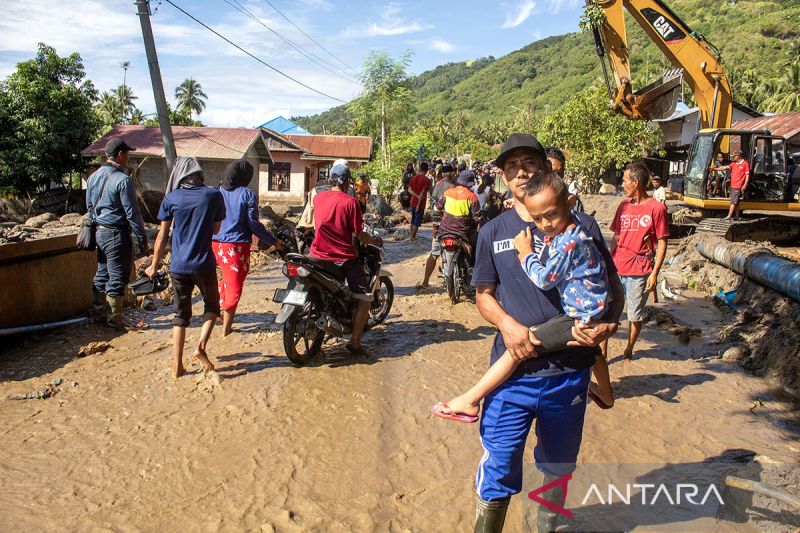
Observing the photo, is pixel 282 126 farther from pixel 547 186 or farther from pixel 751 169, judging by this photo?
pixel 547 186

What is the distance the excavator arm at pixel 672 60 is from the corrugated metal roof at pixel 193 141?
15599 millimetres

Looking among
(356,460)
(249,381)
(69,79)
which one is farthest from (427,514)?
(69,79)

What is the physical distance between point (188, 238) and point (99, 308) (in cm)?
286

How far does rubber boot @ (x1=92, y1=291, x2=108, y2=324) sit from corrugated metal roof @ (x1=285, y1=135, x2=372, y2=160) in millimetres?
29177

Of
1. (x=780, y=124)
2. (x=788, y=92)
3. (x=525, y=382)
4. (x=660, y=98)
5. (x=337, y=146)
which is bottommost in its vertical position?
(x=525, y=382)

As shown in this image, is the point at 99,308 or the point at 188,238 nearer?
the point at 188,238

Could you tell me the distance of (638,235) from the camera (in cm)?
522

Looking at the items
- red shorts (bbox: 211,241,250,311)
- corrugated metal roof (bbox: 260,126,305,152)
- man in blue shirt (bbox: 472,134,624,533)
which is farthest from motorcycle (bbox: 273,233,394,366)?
corrugated metal roof (bbox: 260,126,305,152)

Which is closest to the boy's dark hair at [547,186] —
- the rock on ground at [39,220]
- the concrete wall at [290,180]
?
the rock on ground at [39,220]

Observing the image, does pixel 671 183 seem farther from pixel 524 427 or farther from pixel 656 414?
pixel 524 427

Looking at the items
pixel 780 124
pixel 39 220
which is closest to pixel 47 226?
pixel 39 220

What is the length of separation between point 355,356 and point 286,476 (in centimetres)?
234

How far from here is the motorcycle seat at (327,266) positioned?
517 cm

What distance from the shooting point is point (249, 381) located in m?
5.03
